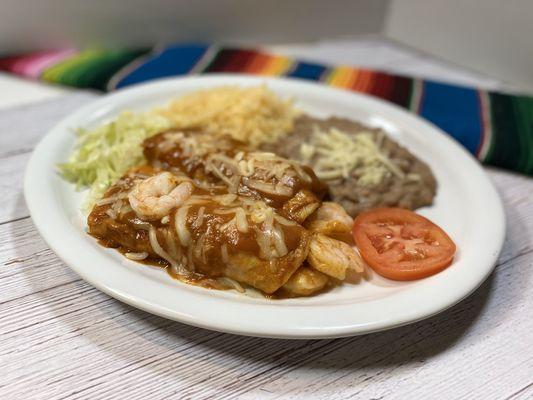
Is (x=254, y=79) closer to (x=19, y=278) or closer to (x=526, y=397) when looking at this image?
(x=19, y=278)

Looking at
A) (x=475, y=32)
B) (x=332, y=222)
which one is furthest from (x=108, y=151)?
(x=475, y=32)

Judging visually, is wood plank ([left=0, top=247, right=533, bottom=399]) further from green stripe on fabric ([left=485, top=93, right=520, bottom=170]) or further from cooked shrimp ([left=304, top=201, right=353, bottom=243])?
green stripe on fabric ([left=485, top=93, right=520, bottom=170])

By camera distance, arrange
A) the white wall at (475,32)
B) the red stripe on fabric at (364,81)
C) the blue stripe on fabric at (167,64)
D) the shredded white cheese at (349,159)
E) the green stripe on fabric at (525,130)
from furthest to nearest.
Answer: the white wall at (475,32) → the red stripe on fabric at (364,81) → the blue stripe on fabric at (167,64) → the green stripe on fabric at (525,130) → the shredded white cheese at (349,159)

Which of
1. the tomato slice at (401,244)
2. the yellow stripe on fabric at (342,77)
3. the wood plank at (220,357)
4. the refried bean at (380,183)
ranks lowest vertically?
the wood plank at (220,357)

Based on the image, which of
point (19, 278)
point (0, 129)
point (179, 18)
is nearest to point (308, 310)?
point (19, 278)

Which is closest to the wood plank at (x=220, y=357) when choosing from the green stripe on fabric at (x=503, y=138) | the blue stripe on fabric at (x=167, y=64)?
the green stripe on fabric at (x=503, y=138)

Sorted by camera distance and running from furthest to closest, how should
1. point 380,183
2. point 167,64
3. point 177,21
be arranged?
point 177,21, point 167,64, point 380,183

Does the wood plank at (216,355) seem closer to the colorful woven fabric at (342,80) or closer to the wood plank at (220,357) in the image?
the wood plank at (220,357)

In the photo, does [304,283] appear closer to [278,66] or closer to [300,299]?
[300,299]
